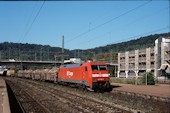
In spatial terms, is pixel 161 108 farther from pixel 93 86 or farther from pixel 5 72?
pixel 5 72

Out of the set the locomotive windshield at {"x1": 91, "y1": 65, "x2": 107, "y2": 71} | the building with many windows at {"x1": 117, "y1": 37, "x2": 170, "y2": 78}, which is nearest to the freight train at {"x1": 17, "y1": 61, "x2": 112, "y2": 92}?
the locomotive windshield at {"x1": 91, "y1": 65, "x2": 107, "y2": 71}

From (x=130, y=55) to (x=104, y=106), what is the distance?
99.1 meters

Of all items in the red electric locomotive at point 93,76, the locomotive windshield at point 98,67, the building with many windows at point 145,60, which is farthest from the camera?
the building with many windows at point 145,60

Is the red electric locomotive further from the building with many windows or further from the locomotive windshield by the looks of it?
the building with many windows

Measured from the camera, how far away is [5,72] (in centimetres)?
12838

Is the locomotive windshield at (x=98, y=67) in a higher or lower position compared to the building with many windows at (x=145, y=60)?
lower

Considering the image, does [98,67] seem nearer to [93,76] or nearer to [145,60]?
[93,76]

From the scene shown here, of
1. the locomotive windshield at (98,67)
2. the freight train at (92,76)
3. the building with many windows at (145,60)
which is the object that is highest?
the building with many windows at (145,60)

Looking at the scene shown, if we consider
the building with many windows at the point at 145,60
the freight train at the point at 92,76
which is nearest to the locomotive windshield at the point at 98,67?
the freight train at the point at 92,76

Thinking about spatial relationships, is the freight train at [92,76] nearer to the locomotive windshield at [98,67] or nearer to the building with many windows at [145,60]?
the locomotive windshield at [98,67]

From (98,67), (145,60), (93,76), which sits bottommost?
(93,76)

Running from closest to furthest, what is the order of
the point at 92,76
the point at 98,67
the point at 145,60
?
the point at 92,76 < the point at 98,67 < the point at 145,60

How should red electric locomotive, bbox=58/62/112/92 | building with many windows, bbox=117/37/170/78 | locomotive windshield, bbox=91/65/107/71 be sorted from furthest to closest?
1. building with many windows, bbox=117/37/170/78
2. locomotive windshield, bbox=91/65/107/71
3. red electric locomotive, bbox=58/62/112/92

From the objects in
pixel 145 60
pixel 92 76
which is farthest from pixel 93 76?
pixel 145 60
